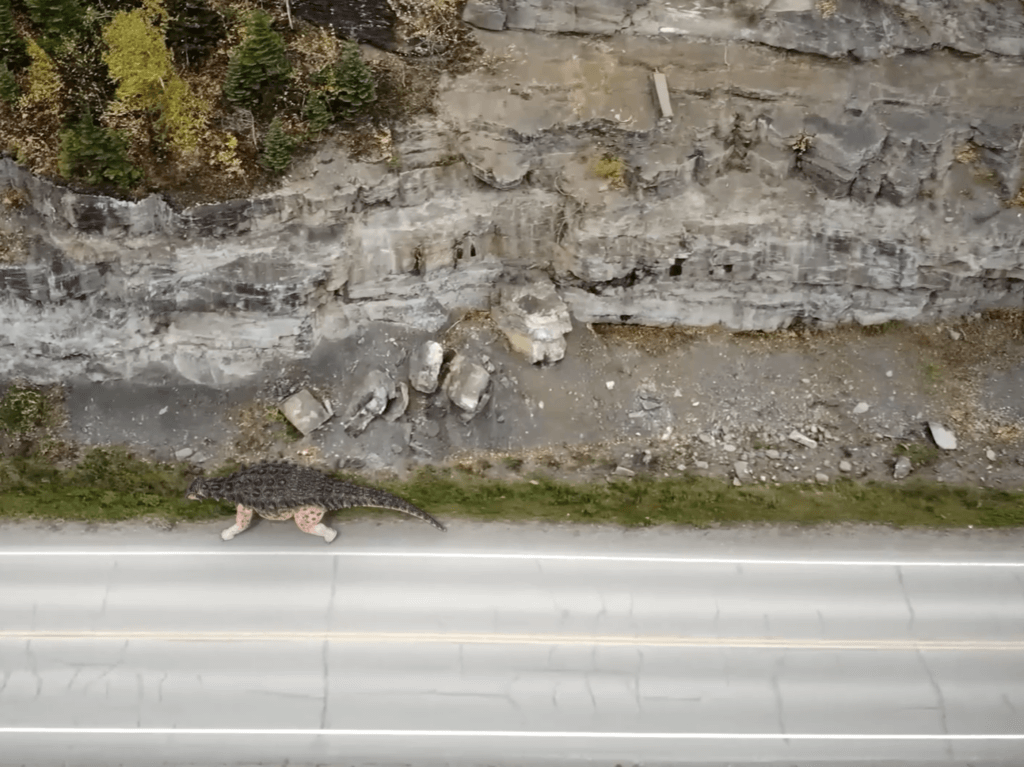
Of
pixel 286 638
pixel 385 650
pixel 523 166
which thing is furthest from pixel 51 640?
pixel 523 166

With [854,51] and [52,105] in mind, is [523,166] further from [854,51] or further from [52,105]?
[52,105]

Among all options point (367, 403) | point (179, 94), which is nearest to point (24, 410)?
point (367, 403)

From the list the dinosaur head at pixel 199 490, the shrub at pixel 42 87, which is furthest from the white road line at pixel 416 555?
the shrub at pixel 42 87

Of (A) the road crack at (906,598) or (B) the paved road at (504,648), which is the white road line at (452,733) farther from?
(A) the road crack at (906,598)

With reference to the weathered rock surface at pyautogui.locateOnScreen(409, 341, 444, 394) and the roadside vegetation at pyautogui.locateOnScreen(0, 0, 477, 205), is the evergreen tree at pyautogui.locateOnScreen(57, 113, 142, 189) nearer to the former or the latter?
the roadside vegetation at pyautogui.locateOnScreen(0, 0, 477, 205)

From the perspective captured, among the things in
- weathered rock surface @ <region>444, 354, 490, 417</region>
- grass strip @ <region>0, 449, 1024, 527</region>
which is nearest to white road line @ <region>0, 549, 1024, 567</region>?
grass strip @ <region>0, 449, 1024, 527</region>

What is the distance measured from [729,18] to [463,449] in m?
13.1

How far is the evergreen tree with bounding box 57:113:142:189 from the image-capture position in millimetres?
20453

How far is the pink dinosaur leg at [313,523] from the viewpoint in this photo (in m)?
20.5

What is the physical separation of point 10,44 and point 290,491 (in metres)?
12.6

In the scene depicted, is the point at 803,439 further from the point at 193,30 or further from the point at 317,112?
the point at 193,30

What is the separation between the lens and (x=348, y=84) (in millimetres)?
21844

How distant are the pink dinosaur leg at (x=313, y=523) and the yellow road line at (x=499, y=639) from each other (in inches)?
88.2

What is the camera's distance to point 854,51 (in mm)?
23641
